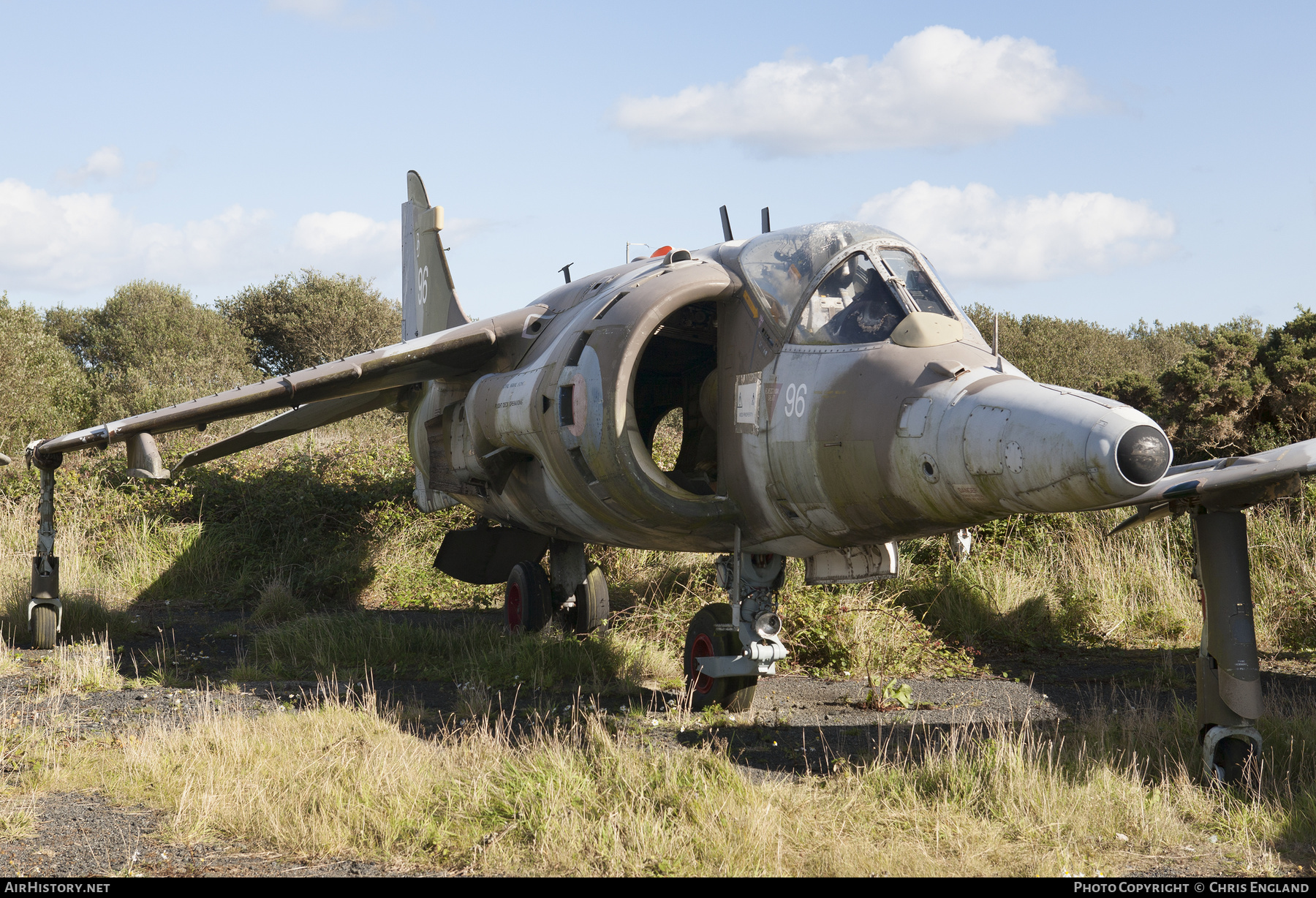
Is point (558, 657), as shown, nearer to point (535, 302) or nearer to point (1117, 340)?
point (535, 302)

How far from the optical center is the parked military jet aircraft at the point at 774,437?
5.22 m

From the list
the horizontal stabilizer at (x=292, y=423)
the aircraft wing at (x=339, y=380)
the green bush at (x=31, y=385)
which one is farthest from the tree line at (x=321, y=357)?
the aircraft wing at (x=339, y=380)

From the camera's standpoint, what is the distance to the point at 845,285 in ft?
22.1

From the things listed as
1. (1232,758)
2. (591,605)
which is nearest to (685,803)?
(1232,758)

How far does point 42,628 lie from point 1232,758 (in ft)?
34.6

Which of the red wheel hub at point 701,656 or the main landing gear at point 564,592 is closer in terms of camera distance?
the red wheel hub at point 701,656

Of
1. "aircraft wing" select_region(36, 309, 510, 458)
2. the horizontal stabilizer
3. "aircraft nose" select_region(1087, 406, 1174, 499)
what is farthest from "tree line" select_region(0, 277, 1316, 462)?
"aircraft nose" select_region(1087, 406, 1174, 499)

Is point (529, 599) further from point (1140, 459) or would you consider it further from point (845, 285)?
point (1140, 459)

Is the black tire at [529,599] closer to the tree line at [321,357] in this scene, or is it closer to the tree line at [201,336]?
the tree line at [321,357]

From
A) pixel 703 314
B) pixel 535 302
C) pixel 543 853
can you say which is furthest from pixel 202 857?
pixel 535 302

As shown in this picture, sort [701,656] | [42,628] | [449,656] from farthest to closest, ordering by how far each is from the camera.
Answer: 1. [42,628]
2. [449,656]
3. [701,656]

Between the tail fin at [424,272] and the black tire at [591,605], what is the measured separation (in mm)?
3342

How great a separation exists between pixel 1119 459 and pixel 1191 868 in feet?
6.09

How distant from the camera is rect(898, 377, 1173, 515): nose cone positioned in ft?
14.7
